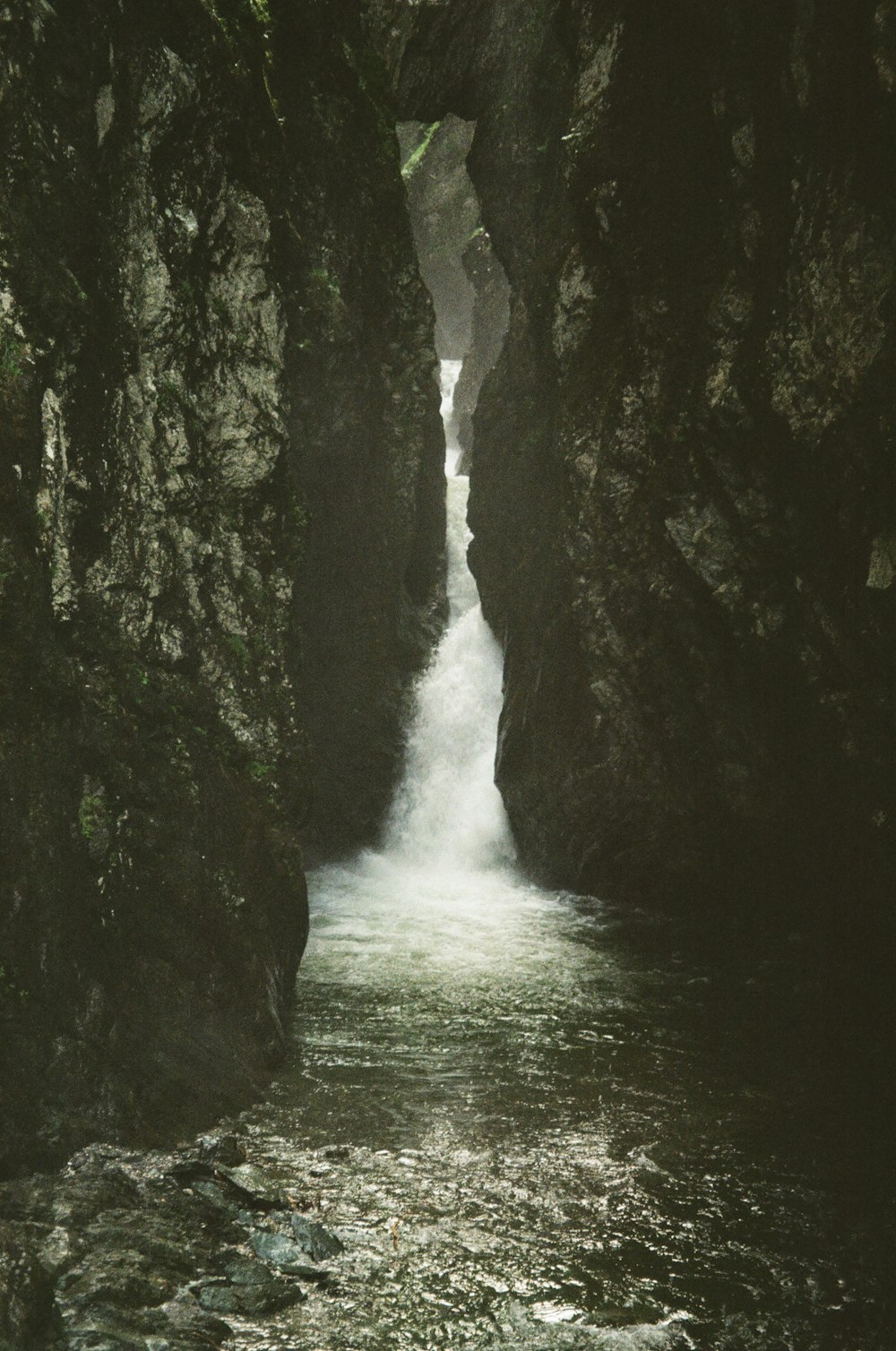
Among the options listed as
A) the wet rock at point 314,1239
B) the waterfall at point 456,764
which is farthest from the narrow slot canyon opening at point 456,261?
the wet rock at point 314,1239

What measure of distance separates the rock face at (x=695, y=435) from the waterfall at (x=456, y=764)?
36.7 inches

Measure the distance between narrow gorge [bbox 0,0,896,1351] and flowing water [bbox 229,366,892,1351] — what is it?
45mm

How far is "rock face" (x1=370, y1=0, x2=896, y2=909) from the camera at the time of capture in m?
8.60

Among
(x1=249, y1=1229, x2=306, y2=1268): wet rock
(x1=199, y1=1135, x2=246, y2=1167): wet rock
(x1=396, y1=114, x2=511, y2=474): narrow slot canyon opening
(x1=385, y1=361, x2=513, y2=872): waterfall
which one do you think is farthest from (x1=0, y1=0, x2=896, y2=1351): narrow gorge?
(x1=396, y1=114, x2=511, y2=474): narrow slot canyon opening

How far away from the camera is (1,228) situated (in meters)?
6.60

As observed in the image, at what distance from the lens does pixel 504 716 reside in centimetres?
1709

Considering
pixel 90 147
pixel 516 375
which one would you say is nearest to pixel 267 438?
pixel 90 147

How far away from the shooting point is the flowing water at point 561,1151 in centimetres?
469

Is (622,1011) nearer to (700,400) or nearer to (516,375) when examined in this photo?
(700,400)

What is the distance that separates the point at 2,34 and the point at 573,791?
37.6 feet

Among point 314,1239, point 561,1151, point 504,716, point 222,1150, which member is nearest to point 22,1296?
point 314,1239

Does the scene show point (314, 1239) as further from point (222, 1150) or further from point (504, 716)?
point (504, 716)

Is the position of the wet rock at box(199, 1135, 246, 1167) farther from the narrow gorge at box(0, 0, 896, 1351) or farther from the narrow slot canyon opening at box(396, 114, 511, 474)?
the narrow slot canyon opening at box(396, 114, 511, 474)

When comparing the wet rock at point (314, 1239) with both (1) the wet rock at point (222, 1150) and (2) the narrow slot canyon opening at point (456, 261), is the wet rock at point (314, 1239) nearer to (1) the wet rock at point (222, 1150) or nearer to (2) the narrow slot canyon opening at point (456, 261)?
(1) the wet rock at point (222, 1150)
